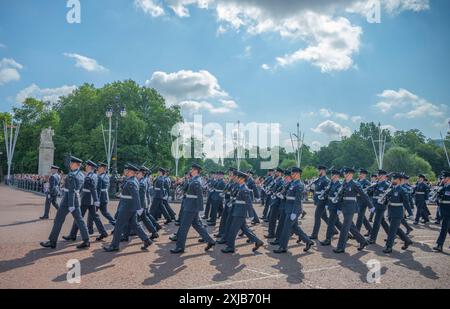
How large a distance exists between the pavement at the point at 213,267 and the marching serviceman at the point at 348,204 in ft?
1.08

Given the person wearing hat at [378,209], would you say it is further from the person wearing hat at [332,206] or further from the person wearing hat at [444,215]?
the person wearing hat at [444,215]

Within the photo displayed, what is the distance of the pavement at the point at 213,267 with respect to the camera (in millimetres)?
6559

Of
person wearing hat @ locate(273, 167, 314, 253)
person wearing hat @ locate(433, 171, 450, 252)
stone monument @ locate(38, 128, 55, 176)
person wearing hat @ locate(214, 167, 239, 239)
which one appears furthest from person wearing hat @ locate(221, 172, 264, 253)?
stone monument @ locate(38, 128, 55, 176)

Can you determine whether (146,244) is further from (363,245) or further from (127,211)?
(363,245)

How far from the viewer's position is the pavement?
6.56 metres

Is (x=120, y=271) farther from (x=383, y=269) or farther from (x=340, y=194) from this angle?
(x=340, y=194)

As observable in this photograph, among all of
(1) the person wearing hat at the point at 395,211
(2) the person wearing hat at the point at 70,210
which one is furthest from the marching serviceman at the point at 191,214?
(1) the person wearing hat at the point at 395,211

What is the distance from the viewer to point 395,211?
33.5 ft

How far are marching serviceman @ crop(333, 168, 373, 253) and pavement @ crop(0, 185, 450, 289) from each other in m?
0.33

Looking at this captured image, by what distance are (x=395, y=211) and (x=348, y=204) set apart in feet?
4.53

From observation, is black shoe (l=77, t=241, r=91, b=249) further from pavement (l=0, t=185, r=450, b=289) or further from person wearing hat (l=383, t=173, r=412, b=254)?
person wearing hat (l=383, t=173, r=412, b=254)

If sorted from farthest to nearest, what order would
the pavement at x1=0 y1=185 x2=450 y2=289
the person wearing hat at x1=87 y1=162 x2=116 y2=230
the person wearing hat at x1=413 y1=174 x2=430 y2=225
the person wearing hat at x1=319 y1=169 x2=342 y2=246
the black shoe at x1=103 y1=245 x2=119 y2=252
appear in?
the person wearing hat at x1=413 y1=174 x2=430 y2=225 → the person wearing hat at x1=87 y1=162 x2=116 y2=230 → the person wearing hat at x1=319 y1=169 x2=342 y2=246 → the black shoe at x1=103 y1=245 x2=119 y2=252 → the pavement at x1=0 y1=185 x2=450 y2=289

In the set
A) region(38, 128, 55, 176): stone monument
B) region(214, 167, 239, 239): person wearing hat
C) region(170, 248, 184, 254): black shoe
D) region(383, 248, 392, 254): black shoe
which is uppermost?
region(38, 128, 55, 176): stone monument
